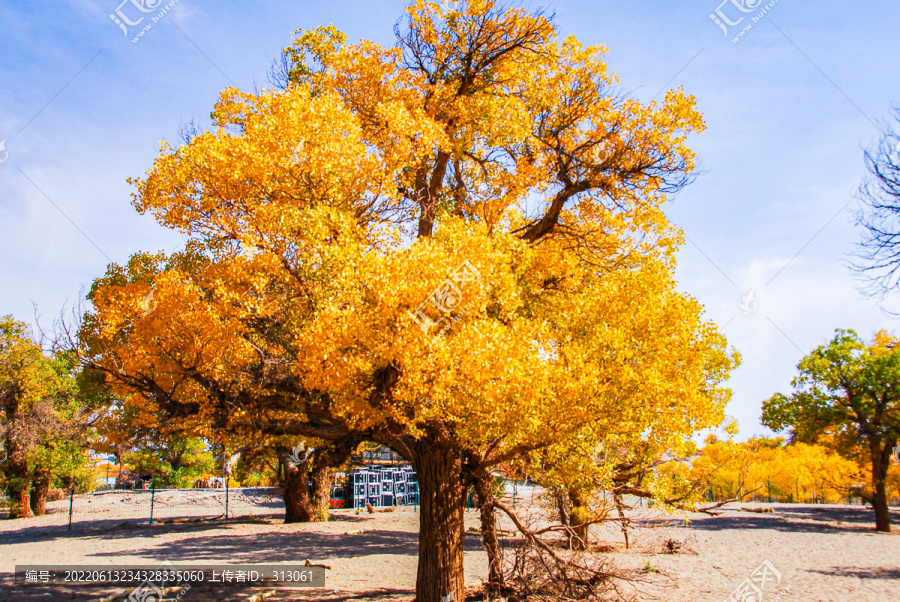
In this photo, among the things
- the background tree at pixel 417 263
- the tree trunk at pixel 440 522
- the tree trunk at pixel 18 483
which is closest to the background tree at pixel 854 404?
the background tree at pixel 417 263

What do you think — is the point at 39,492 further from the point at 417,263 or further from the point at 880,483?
the point at 880,483

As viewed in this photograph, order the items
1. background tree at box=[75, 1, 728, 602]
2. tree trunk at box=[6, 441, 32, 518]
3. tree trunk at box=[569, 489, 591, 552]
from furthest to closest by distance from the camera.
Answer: tree trunk at box=[6, 441, 32, 518]
tree trunk at box=[569, 489, 591, 552]
background tree at box=[75, 1, 728, 602]

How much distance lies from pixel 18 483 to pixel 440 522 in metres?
24.2

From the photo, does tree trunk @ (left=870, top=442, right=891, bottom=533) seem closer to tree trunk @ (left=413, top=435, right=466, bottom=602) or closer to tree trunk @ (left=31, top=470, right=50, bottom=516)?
tree trunk @ (left=413, top=435, right=466, bottom=602)

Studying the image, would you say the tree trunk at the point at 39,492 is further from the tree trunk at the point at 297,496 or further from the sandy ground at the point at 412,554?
the tree trunk at the point at 297,496

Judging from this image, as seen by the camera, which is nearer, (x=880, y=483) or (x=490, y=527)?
(x=490, y=527)

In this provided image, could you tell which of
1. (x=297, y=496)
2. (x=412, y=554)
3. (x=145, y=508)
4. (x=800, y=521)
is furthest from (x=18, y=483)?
(x=800, y=521)

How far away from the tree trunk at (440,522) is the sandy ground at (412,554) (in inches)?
62.9

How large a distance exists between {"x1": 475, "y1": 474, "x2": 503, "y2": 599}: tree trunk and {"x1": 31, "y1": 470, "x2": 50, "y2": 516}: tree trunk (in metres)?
24.1

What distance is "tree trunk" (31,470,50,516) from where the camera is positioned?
24938 mm

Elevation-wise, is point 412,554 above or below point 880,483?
below

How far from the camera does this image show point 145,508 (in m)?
27.2

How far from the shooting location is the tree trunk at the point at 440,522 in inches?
331

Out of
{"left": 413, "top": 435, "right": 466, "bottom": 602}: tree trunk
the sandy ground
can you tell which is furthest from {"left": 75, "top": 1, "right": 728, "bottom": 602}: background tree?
the sandy ground
